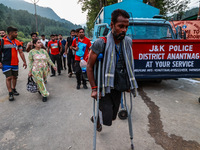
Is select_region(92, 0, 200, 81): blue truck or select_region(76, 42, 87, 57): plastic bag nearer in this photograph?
select_region(92, 0, 200, 81): blue truck

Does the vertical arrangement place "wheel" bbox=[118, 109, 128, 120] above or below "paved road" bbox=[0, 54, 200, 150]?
above

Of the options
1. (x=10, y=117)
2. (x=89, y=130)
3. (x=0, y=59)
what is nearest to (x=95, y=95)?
(x=89, y=130)

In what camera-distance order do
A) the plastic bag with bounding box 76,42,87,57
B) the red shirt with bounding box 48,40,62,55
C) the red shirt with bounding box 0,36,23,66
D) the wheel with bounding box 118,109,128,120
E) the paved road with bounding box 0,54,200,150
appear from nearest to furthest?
1. the paved road with bounding box 0,54,200,150
2. the wheel with bounding box 118,109,128,120
3. the red shirt with bounding box 0,36,23,66
4. the plastic bag with bounding box 76,42,87,57
5. the red shirt with bounding box 48,40,62,55

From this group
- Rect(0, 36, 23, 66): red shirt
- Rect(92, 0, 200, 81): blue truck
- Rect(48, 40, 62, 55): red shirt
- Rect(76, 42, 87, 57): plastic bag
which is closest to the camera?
Rect(92, 0, 200, 81): blue truck

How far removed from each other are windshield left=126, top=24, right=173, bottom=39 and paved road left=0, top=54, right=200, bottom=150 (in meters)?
1.86

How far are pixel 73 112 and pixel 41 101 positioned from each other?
4.04ft

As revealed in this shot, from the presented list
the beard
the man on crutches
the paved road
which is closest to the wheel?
the paved road

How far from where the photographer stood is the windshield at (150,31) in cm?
518

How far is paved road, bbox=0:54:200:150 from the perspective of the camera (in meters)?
2.48

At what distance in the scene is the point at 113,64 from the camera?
75.5 inches

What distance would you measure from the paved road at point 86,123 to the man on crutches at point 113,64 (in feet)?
2.53

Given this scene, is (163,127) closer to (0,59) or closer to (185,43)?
(185,43)

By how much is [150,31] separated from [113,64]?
3.86 m

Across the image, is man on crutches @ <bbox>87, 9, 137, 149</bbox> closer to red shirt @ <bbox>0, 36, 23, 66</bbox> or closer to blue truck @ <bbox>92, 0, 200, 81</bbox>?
blue truck @ <bbox>92, 0, 200, 81</bbox>
